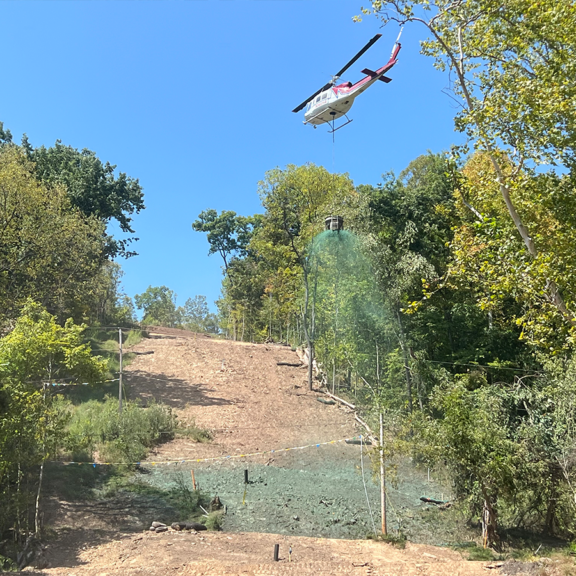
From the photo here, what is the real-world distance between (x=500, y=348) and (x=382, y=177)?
361 inches

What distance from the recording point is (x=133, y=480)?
14375 millimetres

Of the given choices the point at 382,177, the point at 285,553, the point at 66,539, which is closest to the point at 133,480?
the point at 66,539

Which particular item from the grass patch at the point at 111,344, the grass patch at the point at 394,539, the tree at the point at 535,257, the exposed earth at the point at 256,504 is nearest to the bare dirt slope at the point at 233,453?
the exposed earth at the point at 256,504

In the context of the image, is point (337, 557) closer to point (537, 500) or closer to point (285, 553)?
point (285, 553)

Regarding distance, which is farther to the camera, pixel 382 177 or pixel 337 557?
pixel 382 177

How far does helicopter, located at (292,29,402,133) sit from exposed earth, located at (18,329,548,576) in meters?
11.2

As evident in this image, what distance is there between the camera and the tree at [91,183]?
2945cm

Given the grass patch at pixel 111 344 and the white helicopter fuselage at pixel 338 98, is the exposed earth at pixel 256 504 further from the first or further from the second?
the white helicopter fuselage at pixel 338 98

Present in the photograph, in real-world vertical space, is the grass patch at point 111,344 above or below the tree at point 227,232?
below

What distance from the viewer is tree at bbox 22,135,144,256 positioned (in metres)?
29.5

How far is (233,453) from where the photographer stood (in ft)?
57.9

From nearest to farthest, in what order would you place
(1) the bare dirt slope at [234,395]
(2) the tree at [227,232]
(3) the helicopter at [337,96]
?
1. (3) the helicopter at [337,96]
2. (1) the bare dirt slope at [234,395]
3. (2) the tree at [227,232]

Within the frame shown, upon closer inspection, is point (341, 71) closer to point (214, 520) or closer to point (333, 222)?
point (333, 222)

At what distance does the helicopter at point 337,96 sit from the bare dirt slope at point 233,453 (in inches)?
478
